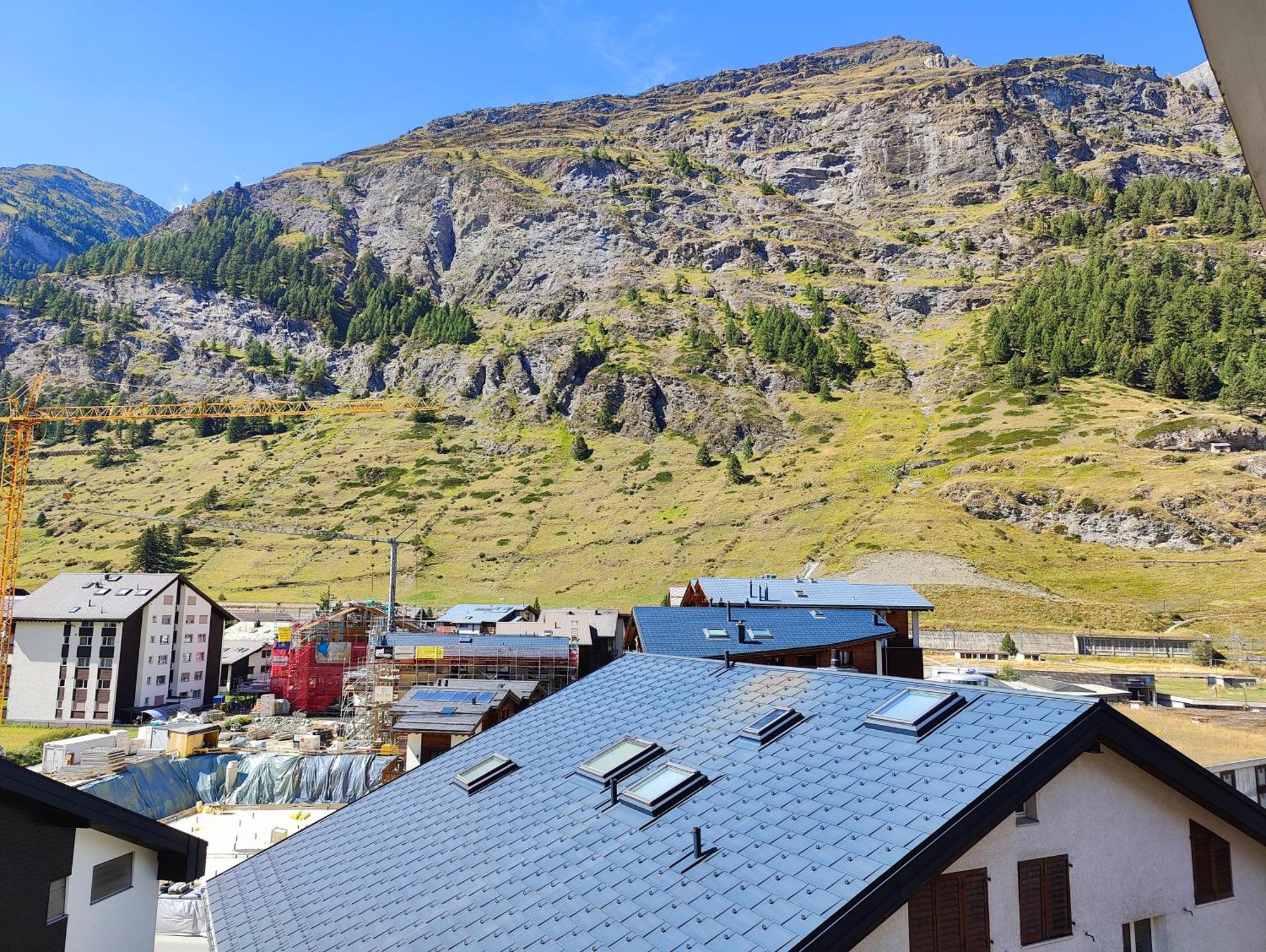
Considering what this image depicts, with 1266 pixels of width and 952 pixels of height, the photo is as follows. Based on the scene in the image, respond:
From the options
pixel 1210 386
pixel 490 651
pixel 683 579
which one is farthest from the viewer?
pixel 1210 386

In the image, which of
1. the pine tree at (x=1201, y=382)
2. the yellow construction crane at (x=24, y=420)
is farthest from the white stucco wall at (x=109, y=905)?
the pine tree at (x=1201, y=382)

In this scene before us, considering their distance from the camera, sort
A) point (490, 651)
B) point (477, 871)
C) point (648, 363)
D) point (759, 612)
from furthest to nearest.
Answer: point (648, 363), point (490, 651), point (759, 612), point (477, 871)

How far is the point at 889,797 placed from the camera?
308 inches

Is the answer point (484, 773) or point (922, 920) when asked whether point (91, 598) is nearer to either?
point (484, 773)

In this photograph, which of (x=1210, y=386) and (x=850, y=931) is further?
(x=1210, y=386)

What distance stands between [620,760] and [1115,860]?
612 centimetres

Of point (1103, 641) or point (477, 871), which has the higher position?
point (477, 871)

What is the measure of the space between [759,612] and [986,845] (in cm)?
3136

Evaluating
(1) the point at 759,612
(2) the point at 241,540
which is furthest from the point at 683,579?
(2) the point at 241,540

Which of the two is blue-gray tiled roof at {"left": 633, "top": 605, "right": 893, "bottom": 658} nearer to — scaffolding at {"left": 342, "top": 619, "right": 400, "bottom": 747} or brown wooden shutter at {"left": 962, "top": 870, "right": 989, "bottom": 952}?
scaffolding at {"left": 342, "top": 619, "right": 400, "bottom": 747}

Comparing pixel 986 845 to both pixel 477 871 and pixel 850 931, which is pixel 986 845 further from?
pixel 477 871

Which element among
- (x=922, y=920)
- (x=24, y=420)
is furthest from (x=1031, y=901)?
(x=24, y=420)

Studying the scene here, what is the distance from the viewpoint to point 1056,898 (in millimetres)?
8031

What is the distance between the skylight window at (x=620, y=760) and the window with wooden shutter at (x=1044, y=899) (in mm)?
4831
